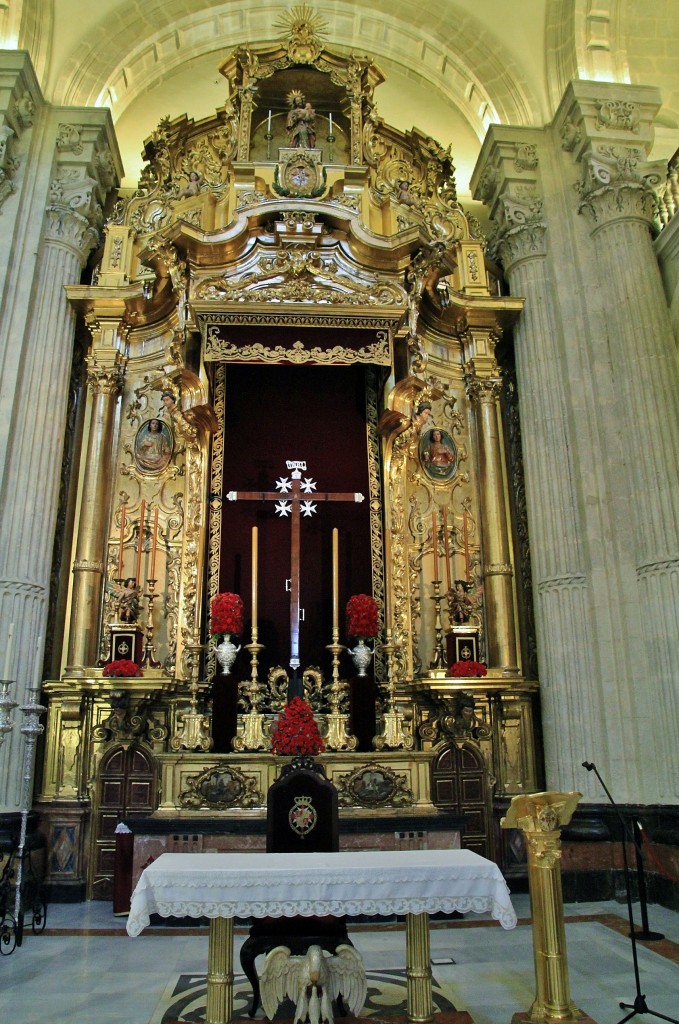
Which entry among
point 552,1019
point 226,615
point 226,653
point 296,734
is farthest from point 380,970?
point 226,615

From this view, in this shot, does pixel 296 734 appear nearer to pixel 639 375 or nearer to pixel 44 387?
pixel 44 387

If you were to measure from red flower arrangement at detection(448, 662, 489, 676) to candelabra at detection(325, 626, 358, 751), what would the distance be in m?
1.04

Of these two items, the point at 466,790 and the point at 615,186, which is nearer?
the point at 466,790

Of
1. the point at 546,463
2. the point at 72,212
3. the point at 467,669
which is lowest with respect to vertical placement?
the point at 467,669

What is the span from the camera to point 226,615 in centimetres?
774

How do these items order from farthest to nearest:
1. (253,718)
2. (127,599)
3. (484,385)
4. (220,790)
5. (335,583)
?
(484,385)
(127,599)
(335,583)
(253,718)
(220,790)

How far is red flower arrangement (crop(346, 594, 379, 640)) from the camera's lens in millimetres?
7750

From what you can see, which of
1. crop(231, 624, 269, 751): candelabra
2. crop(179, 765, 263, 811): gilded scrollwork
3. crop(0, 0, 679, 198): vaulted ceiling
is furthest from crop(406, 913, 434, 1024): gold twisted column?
crop(0, 0, 679, 198): vaulted ceiling

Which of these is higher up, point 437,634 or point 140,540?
point 140,540

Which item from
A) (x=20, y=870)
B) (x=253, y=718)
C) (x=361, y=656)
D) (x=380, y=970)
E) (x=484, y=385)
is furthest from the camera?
(x=484, y=385)

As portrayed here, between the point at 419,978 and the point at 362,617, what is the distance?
4.10 m

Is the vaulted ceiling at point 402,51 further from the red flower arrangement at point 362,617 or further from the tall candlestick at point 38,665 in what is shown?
the tall candlestick at point 38,665

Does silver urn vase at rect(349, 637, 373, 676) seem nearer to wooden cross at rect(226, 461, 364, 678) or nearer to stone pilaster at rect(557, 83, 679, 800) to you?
wooden cross at rect(226, 461, 364, 678)

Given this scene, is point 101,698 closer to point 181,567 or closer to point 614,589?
point 181,567
